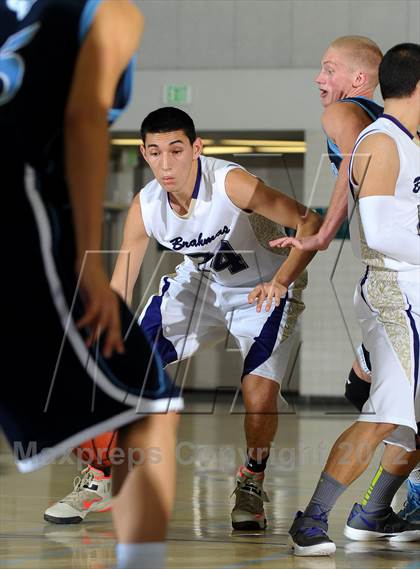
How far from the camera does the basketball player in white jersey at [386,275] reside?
3205mm

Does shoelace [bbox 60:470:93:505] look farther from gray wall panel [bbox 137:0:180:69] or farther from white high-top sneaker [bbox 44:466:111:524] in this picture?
gray wall panel [bbox 137:0:180:69]

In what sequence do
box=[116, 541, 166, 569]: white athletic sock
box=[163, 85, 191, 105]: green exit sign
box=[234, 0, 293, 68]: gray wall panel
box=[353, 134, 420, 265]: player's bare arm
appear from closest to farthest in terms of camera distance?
box=[116, 541, 166, 569]: white athletic sock < box=[353, 134, 420, 265]: player's bare arm < box=[234, 0, 293, 68]: gray wall panel < box=[163, 85, 191, 105]: green exit sign

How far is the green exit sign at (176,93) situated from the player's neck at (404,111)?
6.48 m

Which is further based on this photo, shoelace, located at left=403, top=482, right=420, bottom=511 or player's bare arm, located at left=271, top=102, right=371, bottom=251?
shoelace, located at left=403, top=482, right=420, bottom=511

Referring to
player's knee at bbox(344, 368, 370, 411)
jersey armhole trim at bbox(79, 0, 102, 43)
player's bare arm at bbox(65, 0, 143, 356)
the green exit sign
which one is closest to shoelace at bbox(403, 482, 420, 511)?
player's knee at bbox(344, 368, 370, 411)

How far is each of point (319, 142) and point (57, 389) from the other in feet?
26.7

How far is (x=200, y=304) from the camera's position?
13.9ft

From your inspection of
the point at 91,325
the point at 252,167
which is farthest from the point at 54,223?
the point at 252,167

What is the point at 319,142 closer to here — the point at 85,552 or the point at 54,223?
the point at 85,552

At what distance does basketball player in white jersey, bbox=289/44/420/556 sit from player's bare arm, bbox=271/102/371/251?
8cm

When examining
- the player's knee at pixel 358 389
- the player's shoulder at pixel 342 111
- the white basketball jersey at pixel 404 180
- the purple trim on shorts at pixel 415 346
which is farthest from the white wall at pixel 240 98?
the purple trim on shorts at pixel 415 346

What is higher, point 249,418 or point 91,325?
point 91,325

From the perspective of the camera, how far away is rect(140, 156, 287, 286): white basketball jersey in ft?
13.2

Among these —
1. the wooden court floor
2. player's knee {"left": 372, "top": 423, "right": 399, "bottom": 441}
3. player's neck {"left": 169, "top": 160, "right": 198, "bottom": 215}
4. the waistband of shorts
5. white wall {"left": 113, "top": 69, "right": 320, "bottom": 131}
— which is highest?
white wall {"left": 113, "top": 69, "right": 320, "bottom": 131}
